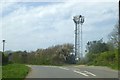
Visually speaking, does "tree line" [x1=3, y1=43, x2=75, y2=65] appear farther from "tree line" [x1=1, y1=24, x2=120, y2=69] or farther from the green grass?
the green grass

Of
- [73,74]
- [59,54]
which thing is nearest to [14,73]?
[73,74]

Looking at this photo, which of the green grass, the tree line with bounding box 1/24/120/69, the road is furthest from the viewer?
the tree line with bounding box 1/24/120/69

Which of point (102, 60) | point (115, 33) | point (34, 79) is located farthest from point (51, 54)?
point (34, 79)

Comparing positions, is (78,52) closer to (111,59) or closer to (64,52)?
(64,52)

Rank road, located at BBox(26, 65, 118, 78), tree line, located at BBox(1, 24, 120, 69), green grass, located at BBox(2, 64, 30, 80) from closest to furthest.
Result: green grass, located at BBox(2, 64, 30, 80) → road, located at BBox(26, 65, 118, 78) → tree line, located at BBox(1, 24, 120, 69)

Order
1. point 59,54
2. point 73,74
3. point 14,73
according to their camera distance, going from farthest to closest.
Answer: point 59,54
point 73,74
point 14,73

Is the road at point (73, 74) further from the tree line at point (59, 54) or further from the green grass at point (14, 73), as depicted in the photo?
the tree line at point (59, 54)

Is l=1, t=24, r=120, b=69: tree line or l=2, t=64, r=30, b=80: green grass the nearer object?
l=2, t=64, r=30, b=80: green grass

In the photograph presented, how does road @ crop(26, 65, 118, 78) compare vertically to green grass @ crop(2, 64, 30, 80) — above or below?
below

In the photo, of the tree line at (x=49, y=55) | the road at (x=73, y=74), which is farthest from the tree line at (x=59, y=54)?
the road at (x=73, y=74)

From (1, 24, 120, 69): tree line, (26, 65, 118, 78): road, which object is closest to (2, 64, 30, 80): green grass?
(26, 65, 118, 78): road

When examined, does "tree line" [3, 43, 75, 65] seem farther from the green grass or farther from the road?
the road

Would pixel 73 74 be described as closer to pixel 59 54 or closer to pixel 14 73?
pixel 14 73

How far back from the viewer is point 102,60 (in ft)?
175
